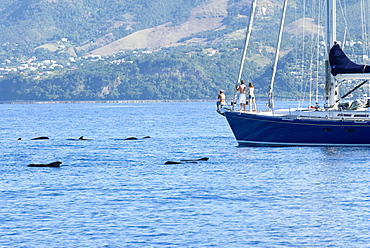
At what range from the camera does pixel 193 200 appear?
36375mm

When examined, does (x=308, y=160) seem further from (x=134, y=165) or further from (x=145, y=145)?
(x=145, y=145)

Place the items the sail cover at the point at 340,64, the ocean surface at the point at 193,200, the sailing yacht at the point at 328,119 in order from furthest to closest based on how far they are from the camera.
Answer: the sail cover at the point at 340,64, the sailing yacht at the point at 328,119, the ocean surface at the point at 193,200

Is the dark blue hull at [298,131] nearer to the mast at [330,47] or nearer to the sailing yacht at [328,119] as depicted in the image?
the sailing yacht at [328,119]

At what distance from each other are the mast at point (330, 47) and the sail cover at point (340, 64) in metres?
0.99

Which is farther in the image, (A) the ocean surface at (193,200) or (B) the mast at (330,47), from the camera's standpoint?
(B) the mast at (330,47)

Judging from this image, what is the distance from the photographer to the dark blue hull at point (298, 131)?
54250mm

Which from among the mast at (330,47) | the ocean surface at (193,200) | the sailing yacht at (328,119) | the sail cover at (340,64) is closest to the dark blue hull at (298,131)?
the sailing yacht at (328,119)

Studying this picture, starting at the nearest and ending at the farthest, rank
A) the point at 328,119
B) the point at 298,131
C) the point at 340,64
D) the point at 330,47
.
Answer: the point at 328,119 → the point at 340,64 → the point at 298,131 → the point at 330,47

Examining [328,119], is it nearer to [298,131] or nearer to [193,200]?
[298,131]

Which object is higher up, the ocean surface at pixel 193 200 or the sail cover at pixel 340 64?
the sail cover at pixel 340 64

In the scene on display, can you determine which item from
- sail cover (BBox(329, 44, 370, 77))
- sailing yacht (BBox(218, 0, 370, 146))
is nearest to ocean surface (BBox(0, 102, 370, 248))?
sailing yacht (BBox(218, 0, 370, 146))

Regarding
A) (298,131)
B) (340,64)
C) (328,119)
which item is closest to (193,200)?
(328,119)

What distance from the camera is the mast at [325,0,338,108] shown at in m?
56.1

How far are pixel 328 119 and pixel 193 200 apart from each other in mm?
20353
